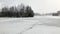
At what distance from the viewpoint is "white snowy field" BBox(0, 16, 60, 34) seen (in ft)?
3.66

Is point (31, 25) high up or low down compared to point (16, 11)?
down

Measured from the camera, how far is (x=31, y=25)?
3.77ft

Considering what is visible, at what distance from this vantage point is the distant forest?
1187mm

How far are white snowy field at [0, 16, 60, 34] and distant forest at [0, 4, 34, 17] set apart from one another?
0.05 metres

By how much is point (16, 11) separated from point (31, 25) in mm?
254

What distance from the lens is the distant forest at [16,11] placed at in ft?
3.89

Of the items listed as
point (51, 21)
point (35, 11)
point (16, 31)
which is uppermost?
point (35, 11)

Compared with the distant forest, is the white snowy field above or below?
below

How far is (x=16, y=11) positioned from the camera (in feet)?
3.93

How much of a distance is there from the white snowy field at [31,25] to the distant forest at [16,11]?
5 centimetres

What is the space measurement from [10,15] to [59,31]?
2.00 feet

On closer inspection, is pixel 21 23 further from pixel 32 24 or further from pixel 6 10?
pixel 6 10

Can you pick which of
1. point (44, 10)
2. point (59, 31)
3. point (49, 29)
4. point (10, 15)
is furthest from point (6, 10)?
point (59, 31)

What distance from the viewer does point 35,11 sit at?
1160 millimetres
